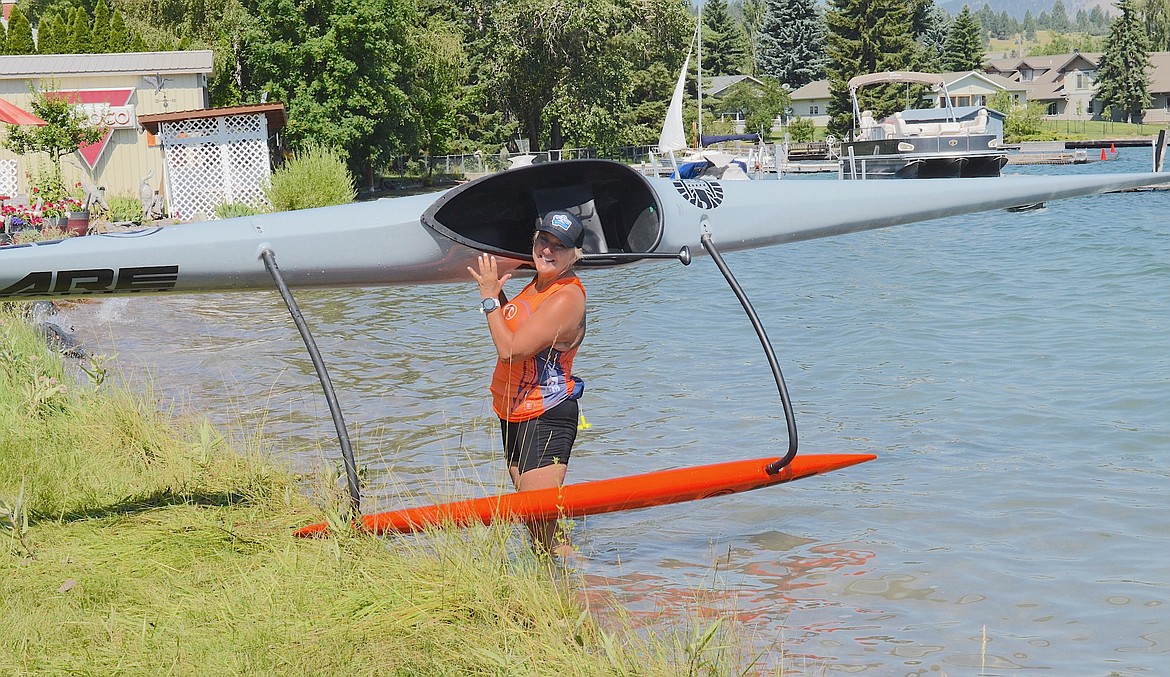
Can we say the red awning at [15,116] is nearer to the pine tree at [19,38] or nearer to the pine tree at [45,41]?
the pine tree at [19,38]

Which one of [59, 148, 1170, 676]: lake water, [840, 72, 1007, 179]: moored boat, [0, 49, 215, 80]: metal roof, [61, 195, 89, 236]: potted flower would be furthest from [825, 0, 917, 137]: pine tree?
[61, 195, 89, 236]: potted flower

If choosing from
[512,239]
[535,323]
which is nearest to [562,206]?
[512,239]

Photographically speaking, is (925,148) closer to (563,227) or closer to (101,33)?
(101,33)

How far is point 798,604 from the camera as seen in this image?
171 inches

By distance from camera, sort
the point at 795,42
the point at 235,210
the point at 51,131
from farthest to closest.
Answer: the point at 795,42 → the point at 51,131 → the point at 235,210

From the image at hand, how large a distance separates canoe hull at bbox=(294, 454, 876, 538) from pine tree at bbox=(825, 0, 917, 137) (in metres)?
61.2

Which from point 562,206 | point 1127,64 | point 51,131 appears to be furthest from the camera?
point 1127,64

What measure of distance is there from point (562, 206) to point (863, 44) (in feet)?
212

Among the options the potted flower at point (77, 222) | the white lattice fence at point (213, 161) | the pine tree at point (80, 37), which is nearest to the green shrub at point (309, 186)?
the white lattice fence at point (213, 161)

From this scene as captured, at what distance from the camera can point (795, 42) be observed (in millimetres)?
92625

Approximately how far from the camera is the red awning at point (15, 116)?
21.8m

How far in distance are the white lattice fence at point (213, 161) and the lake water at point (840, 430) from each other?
9.39m

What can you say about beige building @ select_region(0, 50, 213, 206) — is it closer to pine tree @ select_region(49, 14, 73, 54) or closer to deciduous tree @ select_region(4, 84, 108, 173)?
deciduous tree @ select_region(4, 84, 108, 173)

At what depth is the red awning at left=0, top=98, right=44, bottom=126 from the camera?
71.4ft
